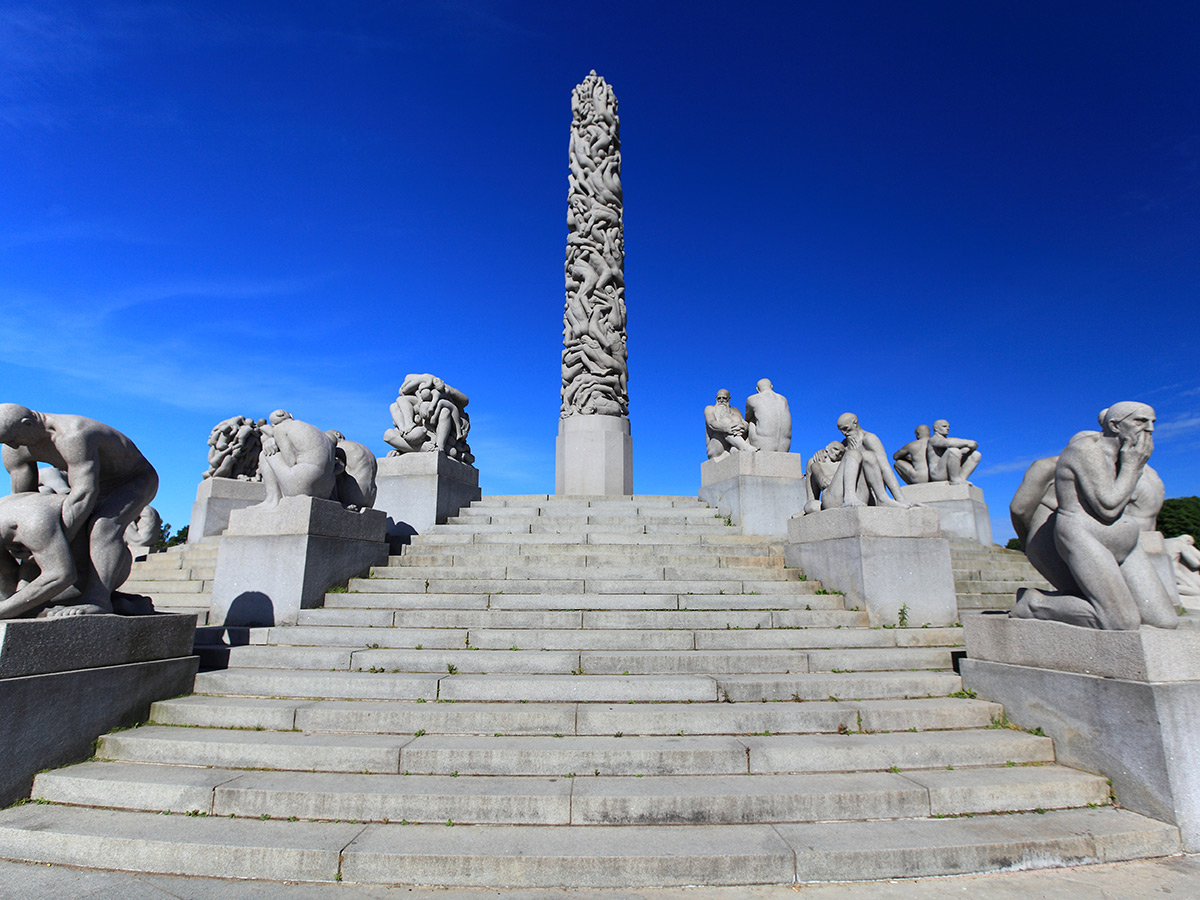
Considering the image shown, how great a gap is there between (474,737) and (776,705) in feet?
8.45

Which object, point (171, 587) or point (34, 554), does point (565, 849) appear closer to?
point (34, 554)

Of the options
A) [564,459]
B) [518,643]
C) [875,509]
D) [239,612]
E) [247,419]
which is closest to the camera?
[518,643]

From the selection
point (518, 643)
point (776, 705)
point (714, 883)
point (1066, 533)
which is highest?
point (1066, 533)

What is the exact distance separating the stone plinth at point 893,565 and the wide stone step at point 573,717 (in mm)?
2235

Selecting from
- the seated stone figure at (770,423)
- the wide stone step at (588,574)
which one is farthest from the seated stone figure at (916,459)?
the wide stone step at (588,574)

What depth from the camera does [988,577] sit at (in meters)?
9.89

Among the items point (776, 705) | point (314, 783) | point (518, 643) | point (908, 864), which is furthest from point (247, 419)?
point (908, 864)

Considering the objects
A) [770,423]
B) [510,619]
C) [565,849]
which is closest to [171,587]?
[510,619]

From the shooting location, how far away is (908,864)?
3.50m

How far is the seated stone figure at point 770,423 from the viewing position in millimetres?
11484

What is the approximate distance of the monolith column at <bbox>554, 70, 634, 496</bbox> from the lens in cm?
1639

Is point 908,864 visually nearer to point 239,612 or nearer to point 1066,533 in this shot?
point 1066,533

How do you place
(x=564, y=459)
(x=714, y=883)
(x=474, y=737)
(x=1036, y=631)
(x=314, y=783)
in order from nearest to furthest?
(x=714, y=883) → (x=314, y=783) → (x=474, y=737) → (x=1036, y=631) → (x=564, y=459)

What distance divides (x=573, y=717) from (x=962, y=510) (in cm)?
1237
